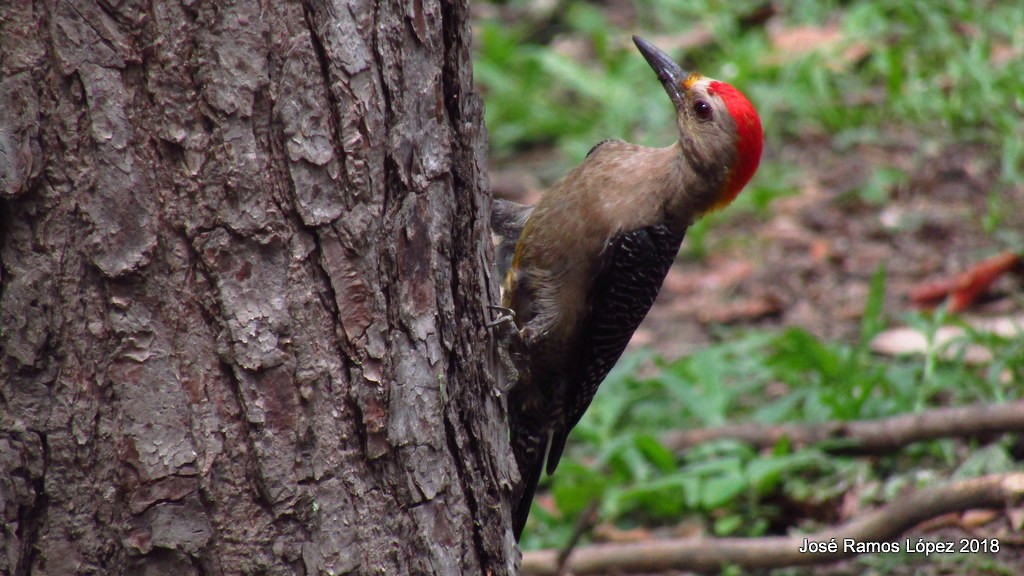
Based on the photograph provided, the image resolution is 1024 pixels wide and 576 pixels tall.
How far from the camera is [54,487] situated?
6.94 ft

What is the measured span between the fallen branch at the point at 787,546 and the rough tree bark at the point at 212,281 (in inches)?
78.4

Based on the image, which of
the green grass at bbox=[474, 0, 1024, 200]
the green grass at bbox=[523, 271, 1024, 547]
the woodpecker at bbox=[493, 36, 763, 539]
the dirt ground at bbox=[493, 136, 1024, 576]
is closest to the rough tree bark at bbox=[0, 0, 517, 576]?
the woodpecker at bbox=[493, 36, 763, 539]

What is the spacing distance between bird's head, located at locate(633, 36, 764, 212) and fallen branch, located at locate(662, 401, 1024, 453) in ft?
4.02

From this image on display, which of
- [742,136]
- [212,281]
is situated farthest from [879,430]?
[212,281]

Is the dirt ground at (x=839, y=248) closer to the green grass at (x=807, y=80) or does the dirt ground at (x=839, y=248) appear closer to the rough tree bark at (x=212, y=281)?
the green grass at (x=807, y=80)

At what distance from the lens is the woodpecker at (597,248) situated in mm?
3887

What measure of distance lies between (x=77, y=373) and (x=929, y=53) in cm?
705

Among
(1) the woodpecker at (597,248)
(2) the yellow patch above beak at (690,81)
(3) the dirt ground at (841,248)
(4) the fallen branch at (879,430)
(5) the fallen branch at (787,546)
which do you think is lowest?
(5) the fallen branch at (787,546)

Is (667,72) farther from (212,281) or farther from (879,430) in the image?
(212,281)

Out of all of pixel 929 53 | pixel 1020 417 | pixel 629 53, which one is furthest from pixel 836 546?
pixel 629 53

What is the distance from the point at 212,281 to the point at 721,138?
2.37 meters

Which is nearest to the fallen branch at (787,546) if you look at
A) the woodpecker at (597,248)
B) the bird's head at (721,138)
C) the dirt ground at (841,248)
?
the woodpecker at (597,248)

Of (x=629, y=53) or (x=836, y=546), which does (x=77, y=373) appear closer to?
(x=836, y=546)

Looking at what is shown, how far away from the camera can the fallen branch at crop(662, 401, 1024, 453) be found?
428 centimetres
